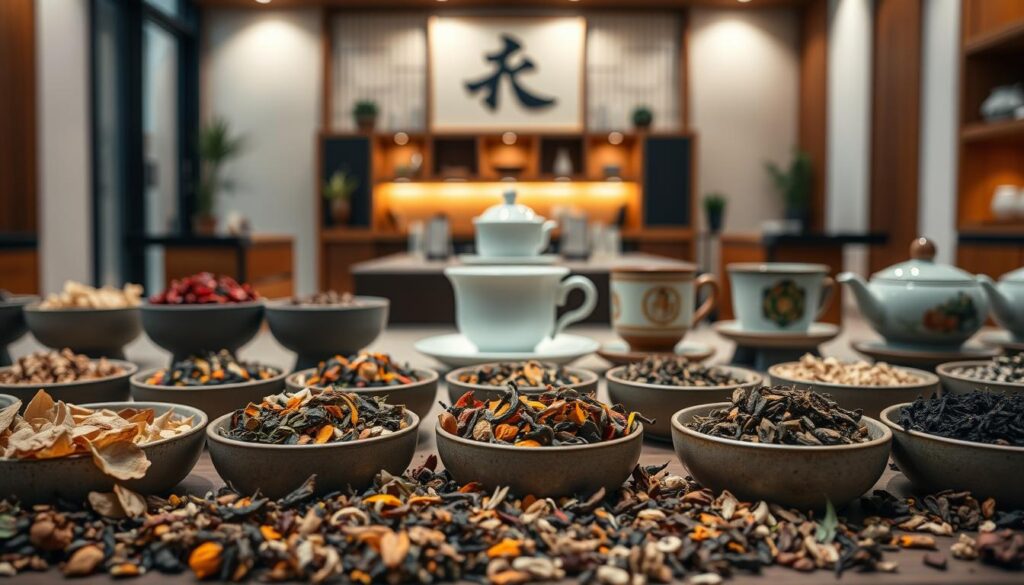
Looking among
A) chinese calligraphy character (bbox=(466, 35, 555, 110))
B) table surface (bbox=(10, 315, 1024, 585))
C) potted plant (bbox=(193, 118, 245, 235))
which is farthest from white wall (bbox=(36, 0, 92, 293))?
table surface (bbox=(10, 315, 1024, 585))

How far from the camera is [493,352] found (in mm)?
1428

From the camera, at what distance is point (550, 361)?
135cm

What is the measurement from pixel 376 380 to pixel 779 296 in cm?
76

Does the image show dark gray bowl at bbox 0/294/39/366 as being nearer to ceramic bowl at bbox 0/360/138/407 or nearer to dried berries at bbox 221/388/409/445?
ceramic bowl at bbox 0/360/138/407

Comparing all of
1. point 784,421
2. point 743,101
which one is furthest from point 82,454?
point 743,101

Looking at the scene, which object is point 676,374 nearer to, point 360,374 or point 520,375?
point 520,375

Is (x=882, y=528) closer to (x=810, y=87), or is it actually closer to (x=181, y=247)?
(x=181, y=247)

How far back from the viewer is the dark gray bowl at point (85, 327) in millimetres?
1370

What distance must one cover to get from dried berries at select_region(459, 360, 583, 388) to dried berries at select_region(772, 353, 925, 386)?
0.26m

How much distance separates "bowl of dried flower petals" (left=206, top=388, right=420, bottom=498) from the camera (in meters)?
0.76

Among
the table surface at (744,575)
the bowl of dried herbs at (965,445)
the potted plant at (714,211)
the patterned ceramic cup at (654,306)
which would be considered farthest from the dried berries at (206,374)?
the potted plant at (714,211)

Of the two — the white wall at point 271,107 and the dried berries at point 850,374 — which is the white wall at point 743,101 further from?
the dried berries at point 850,374

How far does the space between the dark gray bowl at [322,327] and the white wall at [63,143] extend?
4.58 m

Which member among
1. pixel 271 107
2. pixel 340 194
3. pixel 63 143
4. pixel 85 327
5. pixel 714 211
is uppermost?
pixel 271 107
